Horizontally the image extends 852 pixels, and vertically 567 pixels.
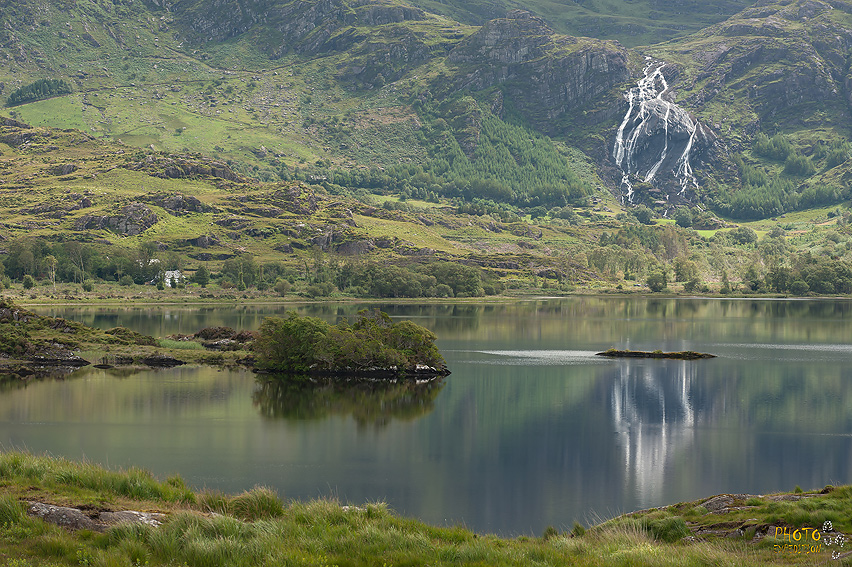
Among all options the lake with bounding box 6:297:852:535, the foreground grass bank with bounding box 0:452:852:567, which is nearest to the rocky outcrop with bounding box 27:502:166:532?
the foreground grass bank with bounding box 0:452:852:567

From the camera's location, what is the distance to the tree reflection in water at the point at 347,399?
56.7 meters

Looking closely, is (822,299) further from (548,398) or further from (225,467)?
(225,467)

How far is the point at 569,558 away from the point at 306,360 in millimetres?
57106

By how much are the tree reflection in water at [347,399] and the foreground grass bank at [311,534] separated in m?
32.3

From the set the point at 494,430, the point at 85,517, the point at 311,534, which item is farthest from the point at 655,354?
the point at 85,517

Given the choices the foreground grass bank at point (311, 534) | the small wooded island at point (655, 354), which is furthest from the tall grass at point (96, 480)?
the small wooded island at point (655, 354)

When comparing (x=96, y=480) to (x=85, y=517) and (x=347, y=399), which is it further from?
(x=347, y=399)

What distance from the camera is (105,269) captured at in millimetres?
188500

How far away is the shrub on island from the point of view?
235 ft

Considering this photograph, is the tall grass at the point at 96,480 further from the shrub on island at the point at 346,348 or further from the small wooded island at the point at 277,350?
the shrub on island at the point at 346,348

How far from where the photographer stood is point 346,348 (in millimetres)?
72000

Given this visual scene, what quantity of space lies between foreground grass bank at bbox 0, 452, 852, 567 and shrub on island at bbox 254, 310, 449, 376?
47510mm

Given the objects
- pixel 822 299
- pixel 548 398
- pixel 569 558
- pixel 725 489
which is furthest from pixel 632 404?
pixel 822 299

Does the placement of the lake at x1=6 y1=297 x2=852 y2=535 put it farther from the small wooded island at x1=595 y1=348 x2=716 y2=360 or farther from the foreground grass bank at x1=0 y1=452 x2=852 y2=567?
the foreground grass bank at x1=0 y1=452 x2=852 y2=567
